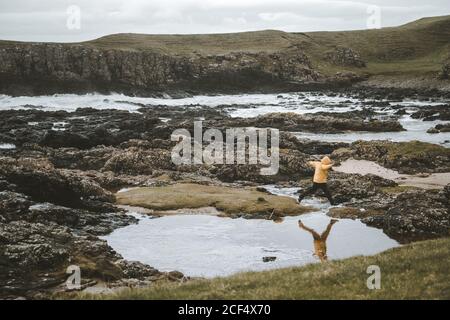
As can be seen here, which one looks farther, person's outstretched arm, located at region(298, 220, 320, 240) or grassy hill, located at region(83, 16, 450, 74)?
grassy hill, located at region(83, 16, 450, 74)

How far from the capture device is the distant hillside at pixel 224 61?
123 metres

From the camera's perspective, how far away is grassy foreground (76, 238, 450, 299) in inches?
518

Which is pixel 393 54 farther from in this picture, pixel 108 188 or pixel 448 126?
pixel 108 188

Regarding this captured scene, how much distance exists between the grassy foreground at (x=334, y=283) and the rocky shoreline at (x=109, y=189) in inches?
195

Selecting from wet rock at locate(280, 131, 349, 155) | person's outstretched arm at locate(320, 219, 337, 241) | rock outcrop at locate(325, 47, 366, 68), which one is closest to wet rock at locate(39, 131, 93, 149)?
wet rock at locate(280, 131, 349, 155)

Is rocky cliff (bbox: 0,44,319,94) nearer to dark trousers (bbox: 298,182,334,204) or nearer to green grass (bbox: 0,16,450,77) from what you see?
green grass (bbox: 0,16,450,77)

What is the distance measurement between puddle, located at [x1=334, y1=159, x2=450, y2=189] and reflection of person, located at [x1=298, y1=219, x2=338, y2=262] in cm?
1230

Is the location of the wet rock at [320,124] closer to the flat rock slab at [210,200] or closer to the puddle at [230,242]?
the flat rock slab at [210,200]

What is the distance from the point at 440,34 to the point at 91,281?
194027 millimetres

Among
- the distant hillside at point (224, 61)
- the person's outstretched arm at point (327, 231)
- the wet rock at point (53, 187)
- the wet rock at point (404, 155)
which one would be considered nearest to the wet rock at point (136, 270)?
the person's outstretched arm at point (327, 231)

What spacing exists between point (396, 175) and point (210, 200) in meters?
17.1

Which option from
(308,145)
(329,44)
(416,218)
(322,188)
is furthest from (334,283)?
(329,44)

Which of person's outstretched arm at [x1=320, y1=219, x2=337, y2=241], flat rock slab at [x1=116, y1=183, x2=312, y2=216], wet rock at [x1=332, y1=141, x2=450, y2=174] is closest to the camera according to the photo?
person's outstretched arm at [x1=320, y1=219, x2=337, y2=241]

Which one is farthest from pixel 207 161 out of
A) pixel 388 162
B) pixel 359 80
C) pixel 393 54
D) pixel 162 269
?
pixel 393 54
